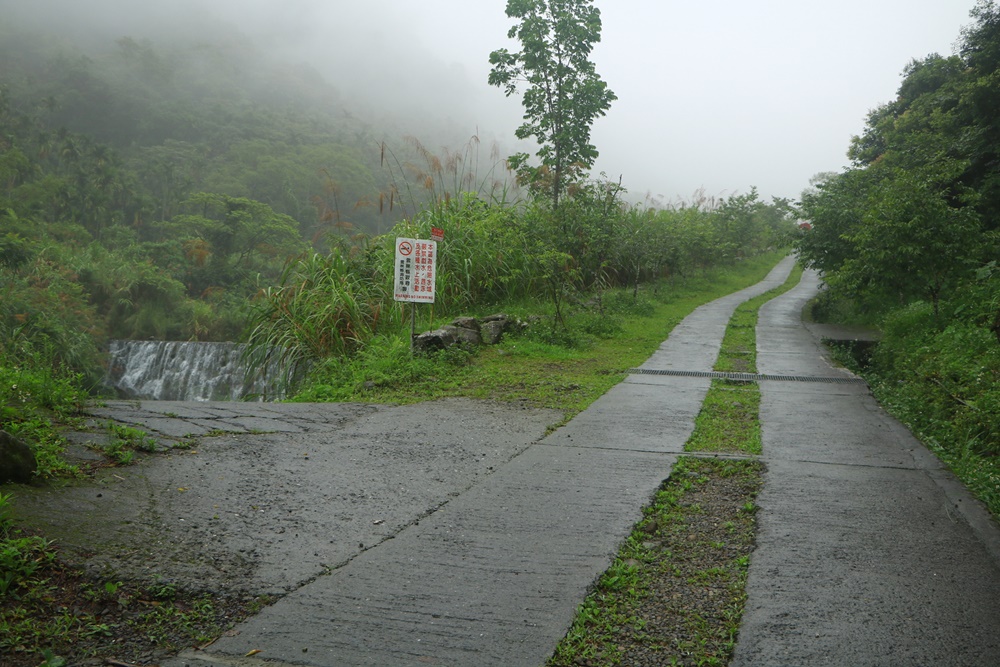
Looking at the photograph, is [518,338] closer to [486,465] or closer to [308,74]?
[486,465]

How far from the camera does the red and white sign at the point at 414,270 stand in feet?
28.4

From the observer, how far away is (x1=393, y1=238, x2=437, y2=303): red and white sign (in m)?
8.65

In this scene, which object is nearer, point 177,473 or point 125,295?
point 177,473

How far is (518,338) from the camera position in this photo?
37.0 feet

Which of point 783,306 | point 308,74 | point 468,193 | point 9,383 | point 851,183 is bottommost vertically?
point 9,383

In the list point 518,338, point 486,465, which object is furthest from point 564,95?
point 486,465

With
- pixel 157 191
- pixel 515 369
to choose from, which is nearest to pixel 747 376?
pixel 515 369

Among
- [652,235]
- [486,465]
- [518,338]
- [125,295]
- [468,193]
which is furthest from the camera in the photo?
[125,295]

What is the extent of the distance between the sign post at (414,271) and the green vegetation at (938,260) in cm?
509

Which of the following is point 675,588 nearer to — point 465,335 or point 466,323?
point 465,335

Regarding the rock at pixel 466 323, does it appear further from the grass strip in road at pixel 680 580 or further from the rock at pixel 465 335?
the grass strip in road at pixel 680 580

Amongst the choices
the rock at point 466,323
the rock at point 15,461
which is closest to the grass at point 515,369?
the rock at point 466,323

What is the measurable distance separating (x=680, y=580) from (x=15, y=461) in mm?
3043

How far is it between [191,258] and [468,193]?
2233cm
